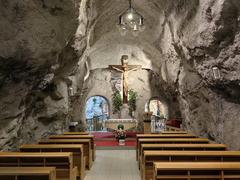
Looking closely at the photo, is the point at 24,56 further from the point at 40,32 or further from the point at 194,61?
the point at 194,61

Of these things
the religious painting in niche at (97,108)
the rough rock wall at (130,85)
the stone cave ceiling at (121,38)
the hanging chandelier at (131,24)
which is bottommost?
the religious painting in niche at (97,108)

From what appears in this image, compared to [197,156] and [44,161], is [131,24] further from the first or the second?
[44,161]

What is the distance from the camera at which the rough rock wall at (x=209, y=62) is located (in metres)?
6.34

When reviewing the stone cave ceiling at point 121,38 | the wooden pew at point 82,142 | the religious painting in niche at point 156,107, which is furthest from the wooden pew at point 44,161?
the religious painting in niche at point 156,107

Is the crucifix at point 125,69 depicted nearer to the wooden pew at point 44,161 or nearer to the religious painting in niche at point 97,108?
the religious painting in niche at point 97,108

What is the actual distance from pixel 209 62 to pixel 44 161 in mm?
4712

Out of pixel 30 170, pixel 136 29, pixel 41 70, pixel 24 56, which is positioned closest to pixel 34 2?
pixel 24 56

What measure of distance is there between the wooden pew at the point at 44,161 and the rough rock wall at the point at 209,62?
153 inches

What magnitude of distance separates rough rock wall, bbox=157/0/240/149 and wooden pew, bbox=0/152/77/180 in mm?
3880

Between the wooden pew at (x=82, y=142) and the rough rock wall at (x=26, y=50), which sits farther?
the wooden pew at (x=82, y=142)

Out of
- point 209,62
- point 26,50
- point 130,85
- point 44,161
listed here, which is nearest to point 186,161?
point 44,161

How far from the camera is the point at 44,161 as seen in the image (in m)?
5.23

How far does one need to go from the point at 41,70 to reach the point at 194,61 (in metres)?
4.35

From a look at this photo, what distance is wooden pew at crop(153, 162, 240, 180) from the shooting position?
407 cm
